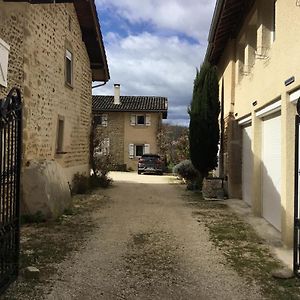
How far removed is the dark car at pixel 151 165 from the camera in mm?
31125

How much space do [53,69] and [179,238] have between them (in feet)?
22.1

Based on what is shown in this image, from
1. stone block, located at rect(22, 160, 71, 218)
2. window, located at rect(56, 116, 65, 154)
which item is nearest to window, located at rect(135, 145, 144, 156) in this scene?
window, located at rect(56, 116, 65, 154)

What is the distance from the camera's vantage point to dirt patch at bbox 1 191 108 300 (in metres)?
5.18

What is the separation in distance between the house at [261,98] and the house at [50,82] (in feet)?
15.3

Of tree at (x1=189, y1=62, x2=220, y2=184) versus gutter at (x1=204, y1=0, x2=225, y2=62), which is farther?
tree at (x1=189, y1=62, x2=220, y2=184)

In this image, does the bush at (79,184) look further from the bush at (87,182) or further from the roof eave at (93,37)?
the roof eave at (93,37)

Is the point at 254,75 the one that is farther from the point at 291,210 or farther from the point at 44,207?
the point at 44,207

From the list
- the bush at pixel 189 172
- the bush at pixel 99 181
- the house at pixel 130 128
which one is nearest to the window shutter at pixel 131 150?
the house at pixel 130 128

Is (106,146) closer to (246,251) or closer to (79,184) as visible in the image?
(79,184)

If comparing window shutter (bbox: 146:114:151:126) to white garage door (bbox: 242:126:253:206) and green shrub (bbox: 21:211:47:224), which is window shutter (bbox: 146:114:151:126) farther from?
green shrub (bbox: 21:211:47:224)

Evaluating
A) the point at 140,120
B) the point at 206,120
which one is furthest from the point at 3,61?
the point at 140,120

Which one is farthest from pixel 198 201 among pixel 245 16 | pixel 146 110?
pixel 146 110

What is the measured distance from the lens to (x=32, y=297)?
4.88 meters

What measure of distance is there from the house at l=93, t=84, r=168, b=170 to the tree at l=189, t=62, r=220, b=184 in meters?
20.3
